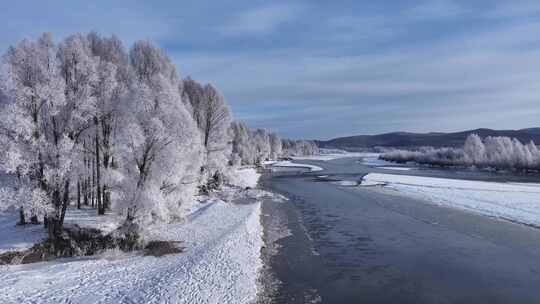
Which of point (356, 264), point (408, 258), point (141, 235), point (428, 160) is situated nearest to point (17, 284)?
point (141, 235)

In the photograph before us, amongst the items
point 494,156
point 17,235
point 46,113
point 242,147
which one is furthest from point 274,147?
point 46,113

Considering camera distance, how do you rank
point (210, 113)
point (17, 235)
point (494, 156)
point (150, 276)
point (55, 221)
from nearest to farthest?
point (150, 276) → point (55, 221) → point (17, 235) → point (210, 113) → point (494, 156)

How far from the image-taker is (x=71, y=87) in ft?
64.3

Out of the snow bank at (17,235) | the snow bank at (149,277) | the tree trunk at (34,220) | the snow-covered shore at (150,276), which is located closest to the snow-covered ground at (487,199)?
the snow-covered shore at (150,276)

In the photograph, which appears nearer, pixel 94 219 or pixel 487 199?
pixel 94 219

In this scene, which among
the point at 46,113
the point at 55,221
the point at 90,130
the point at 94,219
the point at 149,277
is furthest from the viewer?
the point at 90,130

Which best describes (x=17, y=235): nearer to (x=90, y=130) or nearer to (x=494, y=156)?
(x=90, y=130)

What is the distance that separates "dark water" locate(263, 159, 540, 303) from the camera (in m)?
15.0

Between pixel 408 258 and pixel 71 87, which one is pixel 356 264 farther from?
pixel 71 87

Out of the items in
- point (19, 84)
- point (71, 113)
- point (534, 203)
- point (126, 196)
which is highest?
point (19, 84)

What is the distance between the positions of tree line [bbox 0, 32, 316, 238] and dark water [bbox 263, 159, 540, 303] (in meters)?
8.74

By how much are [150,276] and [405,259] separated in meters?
13.2

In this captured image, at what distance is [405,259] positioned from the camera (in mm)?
19750

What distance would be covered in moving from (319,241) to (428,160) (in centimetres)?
12103
